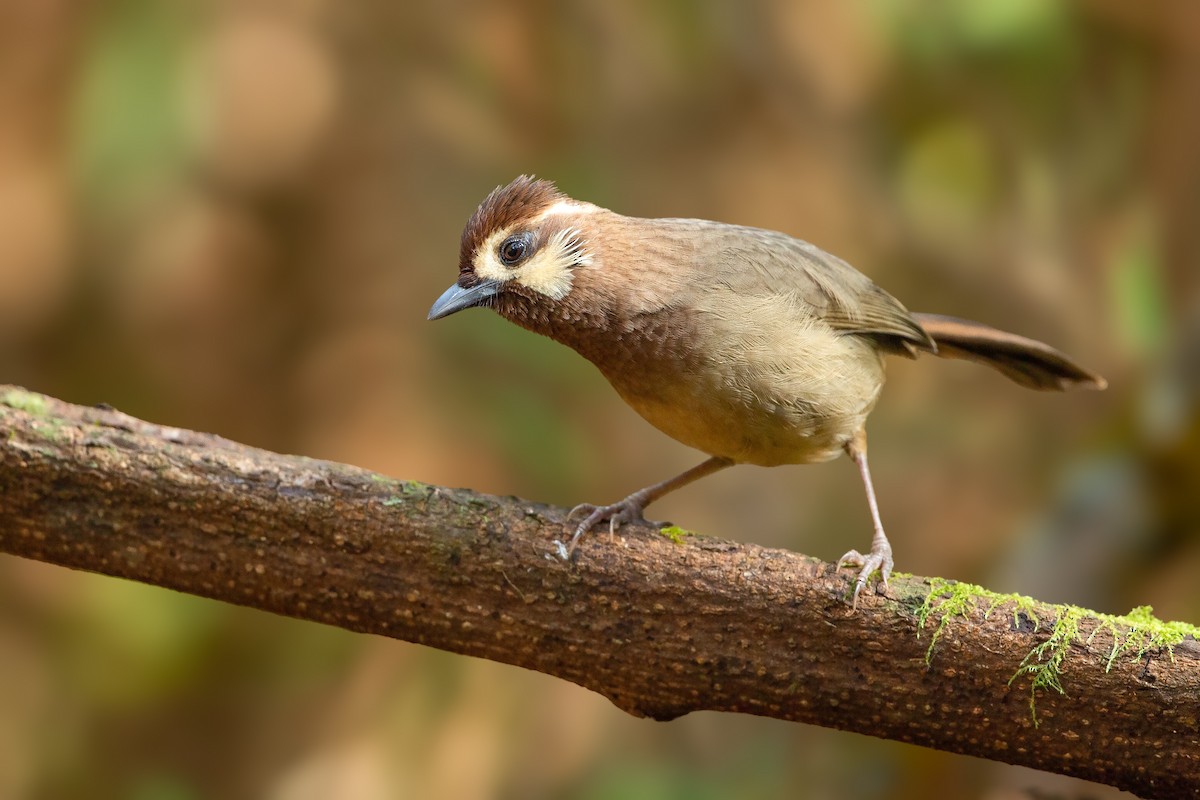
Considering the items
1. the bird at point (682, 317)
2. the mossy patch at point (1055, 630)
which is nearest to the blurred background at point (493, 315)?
the bird at point (682, 317)

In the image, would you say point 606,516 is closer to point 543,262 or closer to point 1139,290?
point 543,262

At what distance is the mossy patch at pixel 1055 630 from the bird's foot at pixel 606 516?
847 millimetres

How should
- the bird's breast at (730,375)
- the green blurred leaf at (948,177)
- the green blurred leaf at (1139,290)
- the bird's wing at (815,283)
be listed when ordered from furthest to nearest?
the green blurred leaf at (948,177) → the green blurred leaf at (1139,290) → the bird's wing at (815,283) → the bird's breast at (730,375)

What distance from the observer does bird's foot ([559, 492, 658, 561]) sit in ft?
9.51

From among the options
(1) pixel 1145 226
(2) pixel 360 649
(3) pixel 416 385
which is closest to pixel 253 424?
(3) pixel 416 385

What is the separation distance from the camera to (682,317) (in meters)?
3.13

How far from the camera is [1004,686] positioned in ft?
8.71

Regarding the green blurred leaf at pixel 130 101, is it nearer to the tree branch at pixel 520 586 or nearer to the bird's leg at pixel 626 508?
the tree branch at pixel 520 586

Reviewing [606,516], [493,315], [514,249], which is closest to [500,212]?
[514,249]

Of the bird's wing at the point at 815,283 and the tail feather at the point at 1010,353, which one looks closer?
the bird's wing at the point at 815,283

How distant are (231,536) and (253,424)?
290 centimetres

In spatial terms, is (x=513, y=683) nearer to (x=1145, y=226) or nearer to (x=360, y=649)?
(x=360, y=649)

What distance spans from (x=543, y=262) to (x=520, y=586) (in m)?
0.96

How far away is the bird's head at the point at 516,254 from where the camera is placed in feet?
10.4
